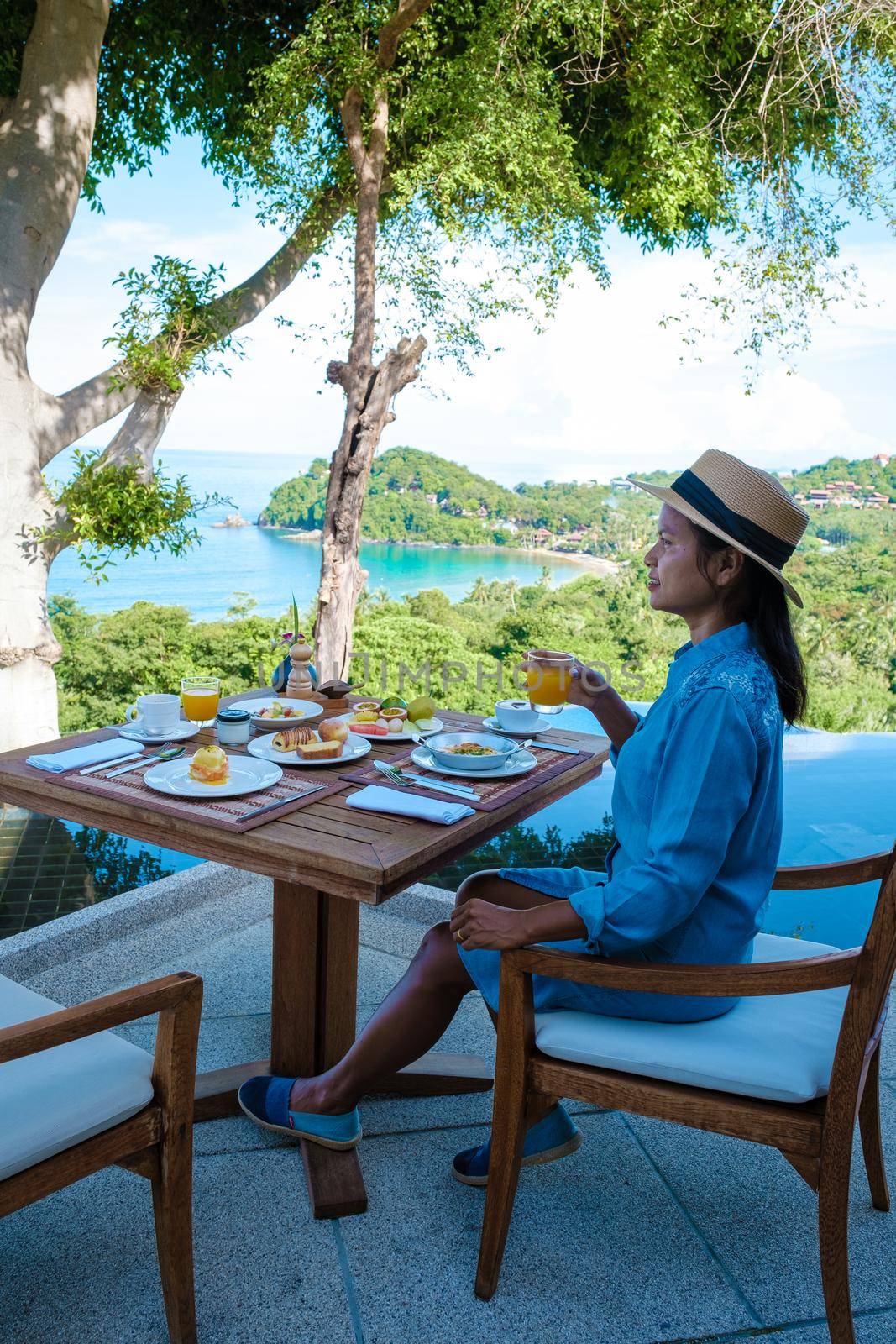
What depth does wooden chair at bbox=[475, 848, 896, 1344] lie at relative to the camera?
131 centimetres

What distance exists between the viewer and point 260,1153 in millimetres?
1887

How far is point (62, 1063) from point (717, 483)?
126cm

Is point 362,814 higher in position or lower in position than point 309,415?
lower

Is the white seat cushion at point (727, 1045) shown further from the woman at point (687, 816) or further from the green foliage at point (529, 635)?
the green foliage at point (529, 635)

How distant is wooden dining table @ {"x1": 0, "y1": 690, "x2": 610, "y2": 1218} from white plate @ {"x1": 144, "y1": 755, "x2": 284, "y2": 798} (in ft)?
0.27

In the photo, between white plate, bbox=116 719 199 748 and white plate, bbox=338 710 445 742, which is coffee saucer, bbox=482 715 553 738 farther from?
white plate, bbox=116 719 199 748

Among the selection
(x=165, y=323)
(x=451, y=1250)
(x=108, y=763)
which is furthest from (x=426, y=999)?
(x=165, y=323)

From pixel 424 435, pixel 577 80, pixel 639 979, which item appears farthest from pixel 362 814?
pixel 424 435

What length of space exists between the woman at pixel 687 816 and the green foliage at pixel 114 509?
3.60m

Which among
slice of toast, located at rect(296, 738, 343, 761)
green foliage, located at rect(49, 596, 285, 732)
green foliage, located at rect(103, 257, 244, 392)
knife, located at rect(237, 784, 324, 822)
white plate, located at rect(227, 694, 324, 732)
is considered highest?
green foliage, located at rect(103, 257, 244, 392)

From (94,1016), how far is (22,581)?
3.97m

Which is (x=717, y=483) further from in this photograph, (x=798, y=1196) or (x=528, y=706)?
(x=798, y=1196)

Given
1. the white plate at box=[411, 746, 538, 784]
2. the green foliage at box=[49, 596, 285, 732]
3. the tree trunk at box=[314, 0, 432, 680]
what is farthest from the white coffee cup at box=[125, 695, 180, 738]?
the green foliage at box=[49, 596, 285, 732]

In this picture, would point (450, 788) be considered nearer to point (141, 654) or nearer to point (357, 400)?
point (357, 400)
